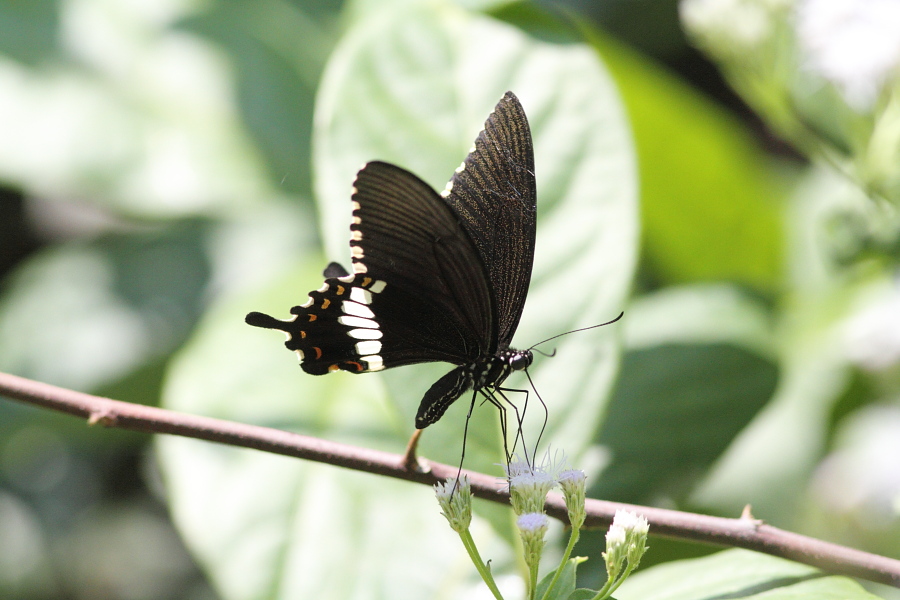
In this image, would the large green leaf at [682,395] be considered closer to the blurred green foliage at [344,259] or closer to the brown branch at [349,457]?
the blurred green foliage at [344,259]

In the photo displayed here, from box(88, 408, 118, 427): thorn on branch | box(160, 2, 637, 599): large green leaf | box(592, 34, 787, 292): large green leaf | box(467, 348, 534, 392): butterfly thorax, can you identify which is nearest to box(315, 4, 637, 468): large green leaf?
box(160, 2, 637, 599): large green leaf

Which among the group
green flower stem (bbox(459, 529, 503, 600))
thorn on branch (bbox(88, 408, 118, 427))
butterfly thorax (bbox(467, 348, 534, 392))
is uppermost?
butterfly thorax (bbox(467, 348, 534, 392))

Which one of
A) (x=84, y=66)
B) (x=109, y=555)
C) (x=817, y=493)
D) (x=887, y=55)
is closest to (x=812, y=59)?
(x=887, y=55)

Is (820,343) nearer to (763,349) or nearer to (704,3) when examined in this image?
(763,349)

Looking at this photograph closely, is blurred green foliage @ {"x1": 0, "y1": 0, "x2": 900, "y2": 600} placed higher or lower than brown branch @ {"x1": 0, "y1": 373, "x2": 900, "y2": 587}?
higher

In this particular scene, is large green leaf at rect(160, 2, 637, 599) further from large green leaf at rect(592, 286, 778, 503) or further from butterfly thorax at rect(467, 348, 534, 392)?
large green leaf at rect(592, 286, 778, 503)
